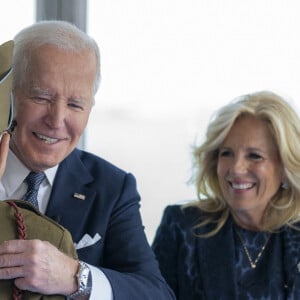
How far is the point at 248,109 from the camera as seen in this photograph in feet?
8.66

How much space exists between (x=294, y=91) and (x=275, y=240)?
0.77 metres

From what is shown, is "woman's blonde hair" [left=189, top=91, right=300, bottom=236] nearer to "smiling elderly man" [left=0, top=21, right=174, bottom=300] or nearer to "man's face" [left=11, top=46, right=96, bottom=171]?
"smiling elderly man" [left=0, top=21, right=174, bottom=300]

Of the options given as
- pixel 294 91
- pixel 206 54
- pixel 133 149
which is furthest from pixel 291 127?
pixel 133 149

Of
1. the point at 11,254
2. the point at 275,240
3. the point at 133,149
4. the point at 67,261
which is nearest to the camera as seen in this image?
the point at 11,254

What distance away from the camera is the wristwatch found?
1.45 metres

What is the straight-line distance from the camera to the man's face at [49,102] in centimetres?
168

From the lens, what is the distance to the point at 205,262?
256 centimetres

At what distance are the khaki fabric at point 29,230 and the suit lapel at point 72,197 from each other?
333 millimetres

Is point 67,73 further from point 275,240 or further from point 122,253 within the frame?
point 275,240

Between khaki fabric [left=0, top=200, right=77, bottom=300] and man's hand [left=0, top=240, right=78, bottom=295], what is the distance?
14mm

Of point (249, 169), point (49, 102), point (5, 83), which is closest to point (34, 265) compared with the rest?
point (5, 83)

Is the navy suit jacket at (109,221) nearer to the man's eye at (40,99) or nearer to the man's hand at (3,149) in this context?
the man's eye at (40,99)

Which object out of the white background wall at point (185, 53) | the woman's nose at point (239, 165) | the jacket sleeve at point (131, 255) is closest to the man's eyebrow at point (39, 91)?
the jacket sleeve at point (131, 255)

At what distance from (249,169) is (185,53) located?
0.75 metres
